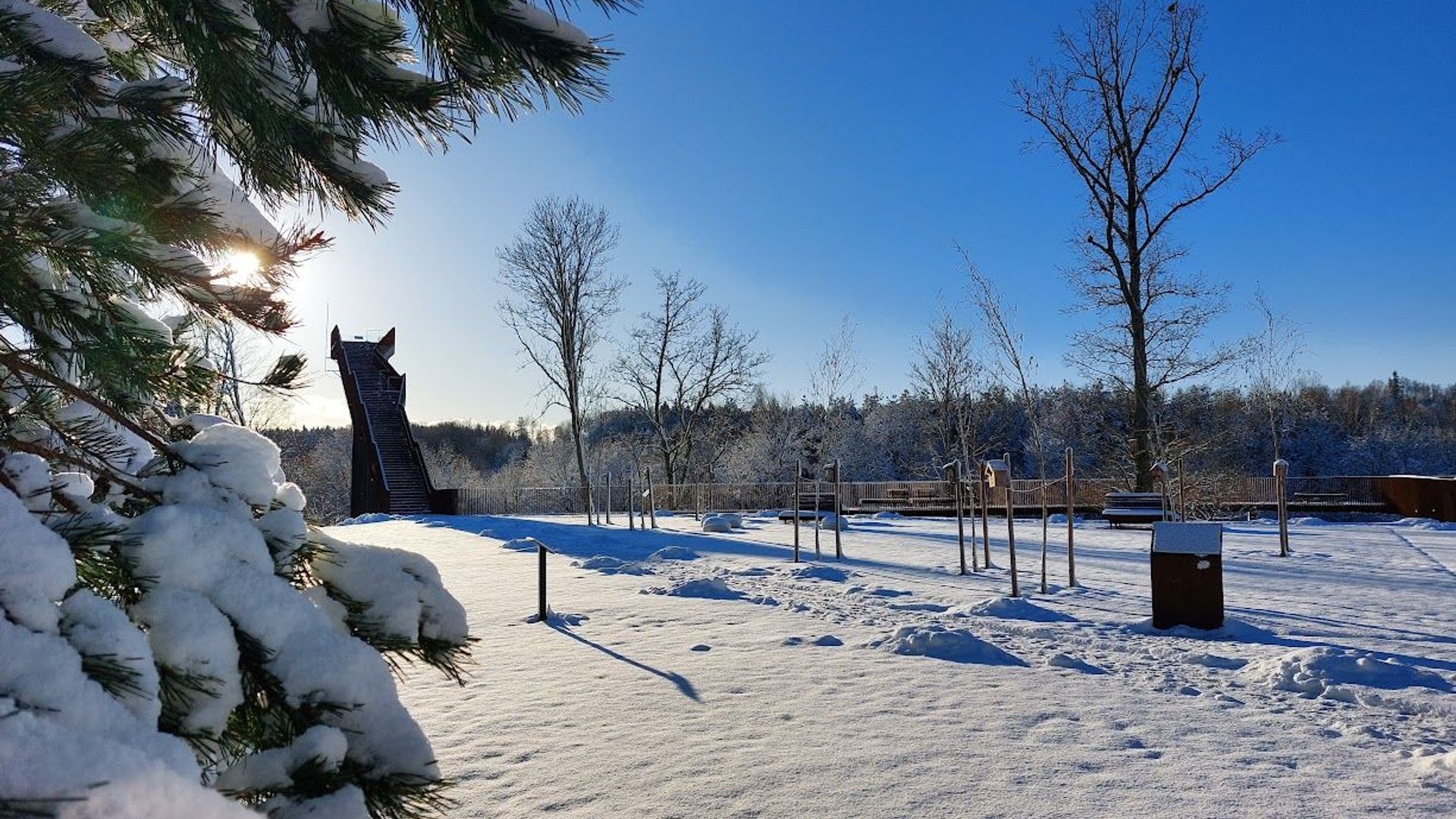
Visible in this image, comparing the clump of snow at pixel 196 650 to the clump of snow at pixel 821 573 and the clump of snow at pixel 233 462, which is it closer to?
the clump of snow at pixel 233 462

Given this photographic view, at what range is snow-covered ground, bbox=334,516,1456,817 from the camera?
368 centimetres

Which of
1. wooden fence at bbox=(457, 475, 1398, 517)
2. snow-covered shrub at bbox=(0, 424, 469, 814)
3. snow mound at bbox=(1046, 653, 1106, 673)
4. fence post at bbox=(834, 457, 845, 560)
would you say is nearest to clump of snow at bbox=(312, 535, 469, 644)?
snow-covered shrub at bbox=(0, 424, 469, 814)

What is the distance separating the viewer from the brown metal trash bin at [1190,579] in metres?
7.42

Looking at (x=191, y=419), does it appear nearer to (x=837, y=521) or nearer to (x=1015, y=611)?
(x=1015, y=611)

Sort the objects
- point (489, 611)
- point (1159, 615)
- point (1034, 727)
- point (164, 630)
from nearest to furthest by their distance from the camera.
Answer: point (164, 630) < point (1034, 727) < point (1159, 615) < point (489, 611)

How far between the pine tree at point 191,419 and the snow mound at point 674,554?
12082 mm

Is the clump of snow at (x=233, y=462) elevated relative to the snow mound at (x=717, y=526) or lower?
elevated

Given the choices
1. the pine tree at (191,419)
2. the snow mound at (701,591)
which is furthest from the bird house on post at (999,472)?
the pine tree at (191,419)

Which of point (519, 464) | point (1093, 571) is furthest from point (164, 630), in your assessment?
point (519, 464)

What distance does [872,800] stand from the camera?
3.58 metres

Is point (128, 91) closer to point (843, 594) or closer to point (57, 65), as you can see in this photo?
point (57, 65)

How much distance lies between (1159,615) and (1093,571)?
202 inches

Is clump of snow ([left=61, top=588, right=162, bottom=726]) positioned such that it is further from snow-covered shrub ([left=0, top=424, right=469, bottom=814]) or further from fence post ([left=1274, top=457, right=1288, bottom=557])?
fence post ([left=1274, top=457, right=1288, bottom=557])

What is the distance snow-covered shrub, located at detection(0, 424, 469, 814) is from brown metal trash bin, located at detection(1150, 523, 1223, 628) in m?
7.49
